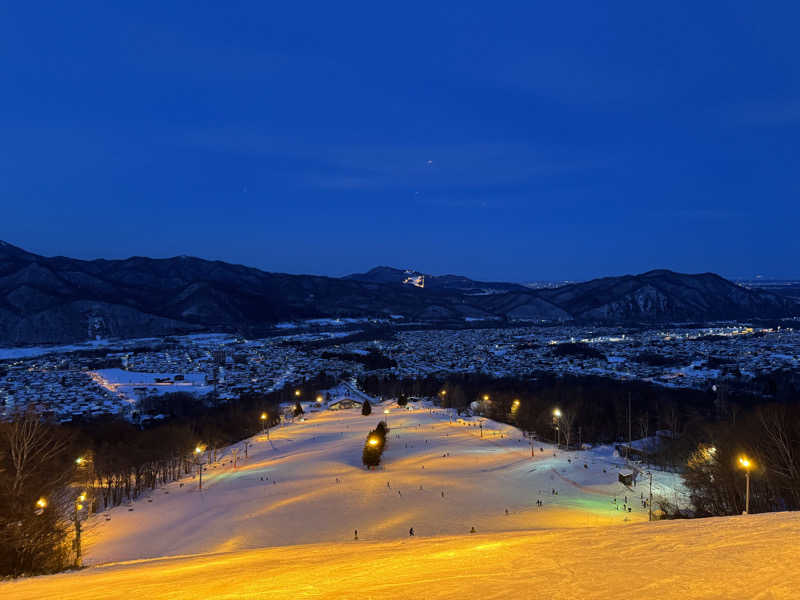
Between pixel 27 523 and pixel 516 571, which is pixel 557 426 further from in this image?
pixel 27 523

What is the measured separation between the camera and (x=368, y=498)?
2525 cm

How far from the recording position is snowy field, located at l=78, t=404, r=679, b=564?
19953 millimetres

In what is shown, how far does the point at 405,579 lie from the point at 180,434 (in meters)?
37.4

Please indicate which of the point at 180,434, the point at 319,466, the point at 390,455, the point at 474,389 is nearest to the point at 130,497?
the point at 180,434

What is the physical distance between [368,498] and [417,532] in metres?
6.33

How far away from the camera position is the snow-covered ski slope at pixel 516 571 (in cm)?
574

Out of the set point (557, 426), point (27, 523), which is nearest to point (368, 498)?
point (27, 523)

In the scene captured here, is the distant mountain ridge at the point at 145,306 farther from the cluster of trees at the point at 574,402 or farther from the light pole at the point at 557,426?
the light pole at the point at 557,426

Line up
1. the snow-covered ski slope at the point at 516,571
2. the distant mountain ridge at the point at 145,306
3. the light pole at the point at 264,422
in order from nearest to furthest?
the snow-covered ski slope at the point at 516,571, the light pole at the point at 264,422, the distant mountain ridge at the point at 145,306

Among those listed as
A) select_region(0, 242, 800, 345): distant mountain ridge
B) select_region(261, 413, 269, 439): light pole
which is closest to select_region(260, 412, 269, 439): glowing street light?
select_region(261, 413, 269, 439): light pole

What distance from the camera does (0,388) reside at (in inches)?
2704

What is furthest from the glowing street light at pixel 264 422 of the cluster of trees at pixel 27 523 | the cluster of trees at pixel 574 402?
the cluster of trees at pixel 27 523

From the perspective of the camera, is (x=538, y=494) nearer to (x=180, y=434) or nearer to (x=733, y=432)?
(x=733, y=432)

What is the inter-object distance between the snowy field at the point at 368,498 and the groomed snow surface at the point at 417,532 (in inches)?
5.5
